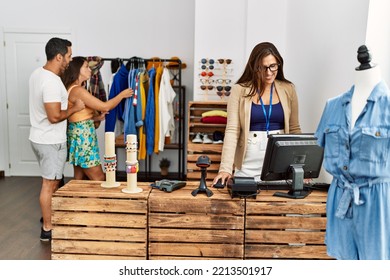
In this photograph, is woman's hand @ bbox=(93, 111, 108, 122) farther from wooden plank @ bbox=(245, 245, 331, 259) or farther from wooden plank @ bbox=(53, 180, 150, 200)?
wooden plank @ bbox=(245, 245, 331, 259)

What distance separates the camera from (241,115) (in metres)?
2.62

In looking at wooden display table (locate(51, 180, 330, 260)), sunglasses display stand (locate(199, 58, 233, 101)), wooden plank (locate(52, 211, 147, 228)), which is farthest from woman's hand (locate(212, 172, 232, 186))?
sunglasses display stand (locate(199, 58, 233, 101))

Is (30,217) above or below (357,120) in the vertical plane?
below

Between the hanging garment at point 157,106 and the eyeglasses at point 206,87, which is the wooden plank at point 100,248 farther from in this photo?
the hanging garment at point 157,106

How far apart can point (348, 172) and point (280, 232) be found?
91cm

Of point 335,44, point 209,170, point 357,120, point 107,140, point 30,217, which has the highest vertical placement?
point 335,44

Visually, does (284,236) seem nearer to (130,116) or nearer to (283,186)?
(283,186)

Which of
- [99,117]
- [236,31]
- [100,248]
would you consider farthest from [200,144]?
[100,248]

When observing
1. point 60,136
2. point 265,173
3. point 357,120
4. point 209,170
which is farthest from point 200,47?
point 357,120

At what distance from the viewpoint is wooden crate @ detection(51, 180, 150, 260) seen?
7.63 ft

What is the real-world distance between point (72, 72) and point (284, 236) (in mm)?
2340

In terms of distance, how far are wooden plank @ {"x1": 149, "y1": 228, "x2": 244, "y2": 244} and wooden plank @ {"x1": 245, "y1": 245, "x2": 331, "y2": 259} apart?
0.09m
